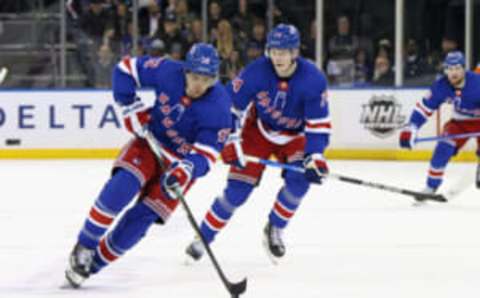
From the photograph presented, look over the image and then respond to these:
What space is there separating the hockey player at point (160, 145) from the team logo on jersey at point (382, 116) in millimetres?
6348

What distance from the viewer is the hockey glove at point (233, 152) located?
17.8ft

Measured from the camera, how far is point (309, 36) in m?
11.8

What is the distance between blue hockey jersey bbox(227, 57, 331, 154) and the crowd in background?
5.92 m

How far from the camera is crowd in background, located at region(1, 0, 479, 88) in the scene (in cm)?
1155

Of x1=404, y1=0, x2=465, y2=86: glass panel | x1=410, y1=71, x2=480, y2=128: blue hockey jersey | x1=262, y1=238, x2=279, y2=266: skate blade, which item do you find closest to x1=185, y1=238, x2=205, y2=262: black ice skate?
x1=262, y1=238, x2=279, y2=266: skate blade

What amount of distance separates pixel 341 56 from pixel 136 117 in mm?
7039

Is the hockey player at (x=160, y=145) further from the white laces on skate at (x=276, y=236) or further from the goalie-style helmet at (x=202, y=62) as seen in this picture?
the white laces on skate at (x=276, y=236)

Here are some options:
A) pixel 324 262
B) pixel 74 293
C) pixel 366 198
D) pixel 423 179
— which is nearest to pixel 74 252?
pixel 74 293

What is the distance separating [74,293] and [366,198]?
392 centimetres

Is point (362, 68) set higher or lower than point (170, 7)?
lower

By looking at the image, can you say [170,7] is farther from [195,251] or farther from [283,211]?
[195,251]

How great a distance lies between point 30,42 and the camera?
1189 centimetres

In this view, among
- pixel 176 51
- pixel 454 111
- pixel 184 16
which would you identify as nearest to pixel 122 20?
pixel 184 16

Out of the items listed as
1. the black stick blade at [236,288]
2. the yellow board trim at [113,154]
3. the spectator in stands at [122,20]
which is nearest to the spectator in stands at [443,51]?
the yellow board trim at [113,154]
